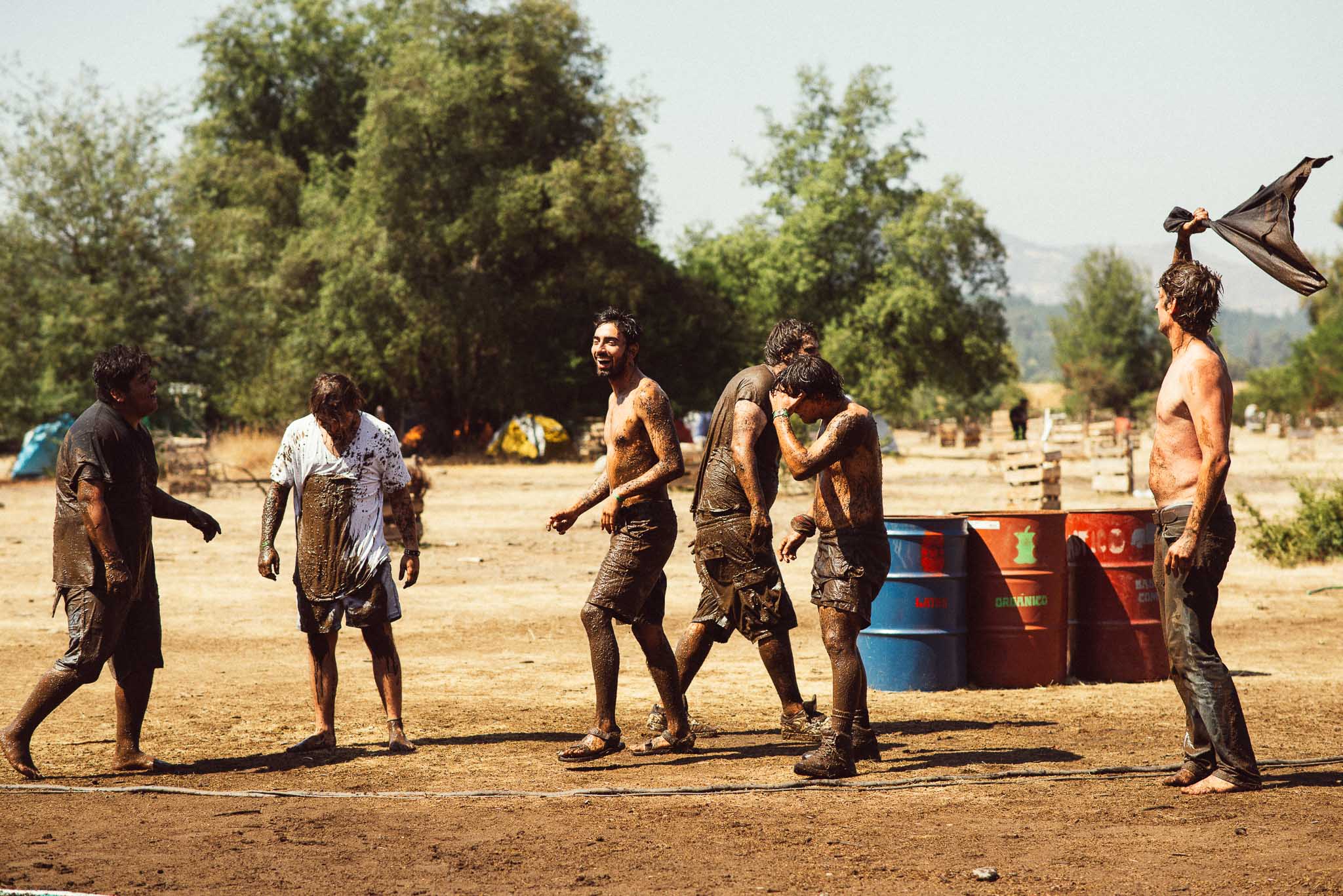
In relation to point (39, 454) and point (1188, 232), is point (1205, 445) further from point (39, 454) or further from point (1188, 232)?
point (39, 454)

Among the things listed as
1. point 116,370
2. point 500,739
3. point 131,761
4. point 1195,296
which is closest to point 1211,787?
point 1195,296

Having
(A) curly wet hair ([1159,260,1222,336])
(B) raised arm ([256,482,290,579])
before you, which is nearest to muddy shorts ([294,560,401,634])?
(B) raised arm ([256,482,290,579])

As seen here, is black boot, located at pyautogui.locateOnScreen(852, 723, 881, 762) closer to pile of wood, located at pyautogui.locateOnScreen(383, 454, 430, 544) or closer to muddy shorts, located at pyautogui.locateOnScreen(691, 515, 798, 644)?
muddy shorts, located at pyautogui.locateOnScreen(691, 515, 798, 644)

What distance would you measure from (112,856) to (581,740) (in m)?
2.67

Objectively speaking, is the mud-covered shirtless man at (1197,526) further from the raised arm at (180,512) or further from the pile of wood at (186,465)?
the pile of wood at (186,465)

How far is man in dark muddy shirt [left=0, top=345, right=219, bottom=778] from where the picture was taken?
6.35 metres

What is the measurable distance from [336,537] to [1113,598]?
463cm

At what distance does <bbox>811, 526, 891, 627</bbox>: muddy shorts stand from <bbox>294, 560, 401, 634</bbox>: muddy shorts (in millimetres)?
2073

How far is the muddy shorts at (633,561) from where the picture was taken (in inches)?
262

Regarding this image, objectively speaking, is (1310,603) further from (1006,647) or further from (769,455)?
(769,455)

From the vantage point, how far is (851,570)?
6.33m

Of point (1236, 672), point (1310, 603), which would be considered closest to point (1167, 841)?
point (1236, 672)

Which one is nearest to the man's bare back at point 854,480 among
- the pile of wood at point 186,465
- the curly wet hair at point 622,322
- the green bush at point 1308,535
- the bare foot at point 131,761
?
the curly wet hair at point 622,322

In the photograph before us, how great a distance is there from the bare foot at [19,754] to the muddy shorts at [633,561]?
2580 mm
